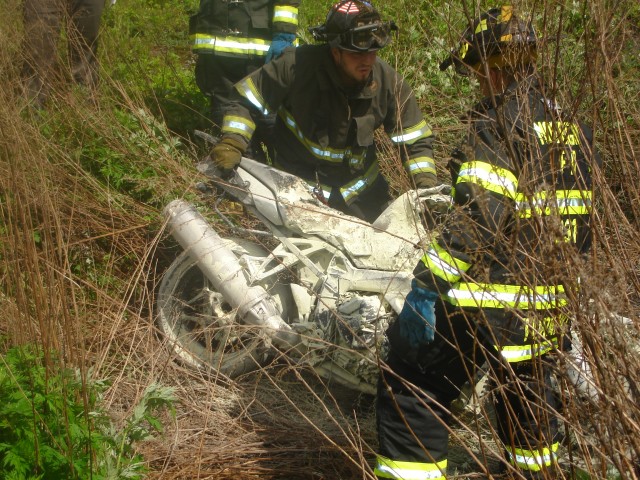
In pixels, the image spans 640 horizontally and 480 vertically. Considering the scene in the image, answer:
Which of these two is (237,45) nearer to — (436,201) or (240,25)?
(240,25)

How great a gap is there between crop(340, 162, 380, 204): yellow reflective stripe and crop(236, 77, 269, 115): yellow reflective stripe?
73cm

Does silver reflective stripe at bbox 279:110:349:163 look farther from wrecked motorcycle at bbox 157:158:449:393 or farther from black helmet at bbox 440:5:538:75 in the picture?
black helmet at bbox 440:5:538:75

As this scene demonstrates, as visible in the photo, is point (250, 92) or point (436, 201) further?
point (250, 92)

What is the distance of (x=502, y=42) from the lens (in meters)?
2.84

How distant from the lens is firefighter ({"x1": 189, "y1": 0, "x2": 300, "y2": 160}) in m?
5.37

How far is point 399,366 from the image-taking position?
9.84 feet

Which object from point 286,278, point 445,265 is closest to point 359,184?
point 286,278

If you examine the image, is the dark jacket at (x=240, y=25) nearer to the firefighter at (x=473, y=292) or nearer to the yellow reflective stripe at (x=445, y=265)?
the firefighter at (x=473, y=292)

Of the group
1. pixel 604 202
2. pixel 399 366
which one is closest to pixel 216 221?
pixel 399 366

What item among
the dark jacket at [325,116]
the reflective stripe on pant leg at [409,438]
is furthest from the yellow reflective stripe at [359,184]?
the reflective stripe on pant leg at [409,438]

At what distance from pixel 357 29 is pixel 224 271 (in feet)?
5.06

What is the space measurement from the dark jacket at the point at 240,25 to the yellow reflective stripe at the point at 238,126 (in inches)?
43.9

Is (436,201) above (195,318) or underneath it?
above

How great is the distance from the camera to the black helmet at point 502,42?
7.97ft
